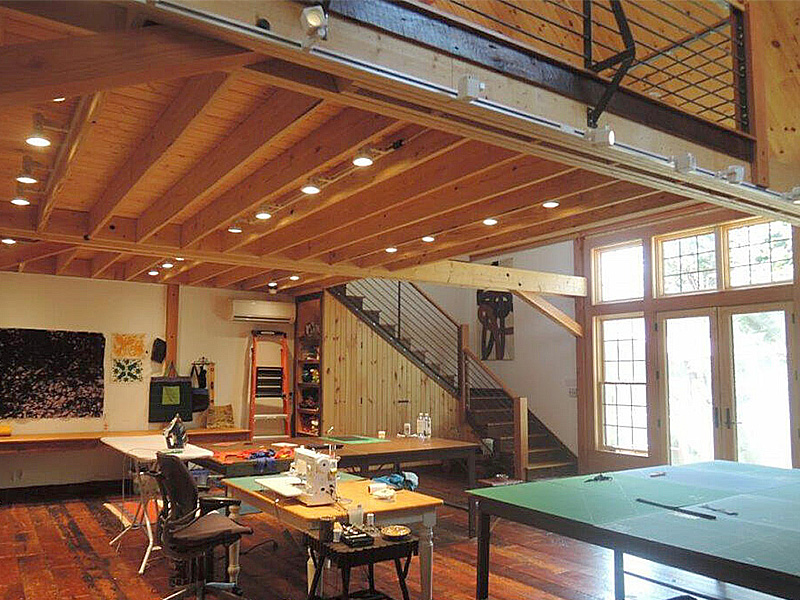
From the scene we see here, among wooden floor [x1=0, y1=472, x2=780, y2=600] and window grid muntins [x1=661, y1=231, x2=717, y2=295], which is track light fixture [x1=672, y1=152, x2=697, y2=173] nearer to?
wooden floor [x1=0, y1=472, x2=780, y2=600]

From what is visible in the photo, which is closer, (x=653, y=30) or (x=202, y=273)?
(x=653, y=30)

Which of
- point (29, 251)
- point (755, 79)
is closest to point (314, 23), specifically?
point (755, 79)

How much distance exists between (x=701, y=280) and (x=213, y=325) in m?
6.50

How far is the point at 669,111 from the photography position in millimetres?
3855

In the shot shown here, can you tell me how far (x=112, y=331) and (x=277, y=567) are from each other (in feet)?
15.7

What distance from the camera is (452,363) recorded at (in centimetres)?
1114

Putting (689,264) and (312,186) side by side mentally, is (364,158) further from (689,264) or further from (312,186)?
(689,264)

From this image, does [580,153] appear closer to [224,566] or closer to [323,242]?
[323,242]

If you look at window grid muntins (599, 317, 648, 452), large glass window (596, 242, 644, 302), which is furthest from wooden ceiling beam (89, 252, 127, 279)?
→ window grid muntins (599, 317, 648, 452)

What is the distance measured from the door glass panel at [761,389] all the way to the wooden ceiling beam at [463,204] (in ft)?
13.6

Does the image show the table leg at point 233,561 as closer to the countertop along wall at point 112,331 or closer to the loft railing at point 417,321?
the countertop along wall at point 112,331

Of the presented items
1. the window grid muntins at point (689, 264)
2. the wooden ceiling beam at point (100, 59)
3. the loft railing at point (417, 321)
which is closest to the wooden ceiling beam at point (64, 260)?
the loft railing at point (417, 321)

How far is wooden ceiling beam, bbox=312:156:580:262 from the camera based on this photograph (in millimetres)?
4230

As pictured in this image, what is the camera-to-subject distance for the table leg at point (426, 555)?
147 inches
